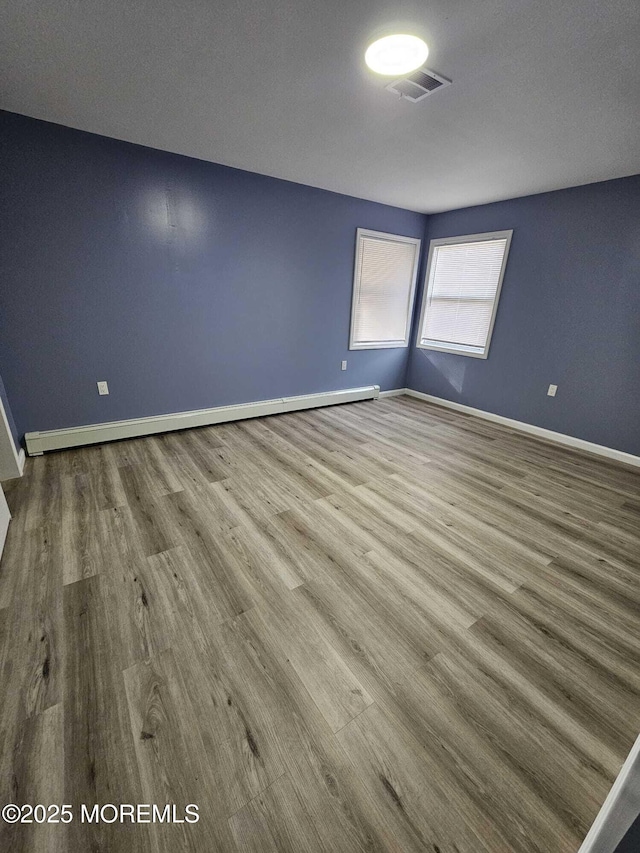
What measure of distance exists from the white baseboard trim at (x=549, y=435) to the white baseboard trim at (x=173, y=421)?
122 centimetres

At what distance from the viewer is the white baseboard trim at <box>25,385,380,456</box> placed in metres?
2.75

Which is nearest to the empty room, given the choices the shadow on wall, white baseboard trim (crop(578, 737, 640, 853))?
white baseboard trim (crop(578, 737, 640, 853))

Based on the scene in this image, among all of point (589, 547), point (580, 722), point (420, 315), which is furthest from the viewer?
point (420, 315)

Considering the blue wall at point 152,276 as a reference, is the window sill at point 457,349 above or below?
below

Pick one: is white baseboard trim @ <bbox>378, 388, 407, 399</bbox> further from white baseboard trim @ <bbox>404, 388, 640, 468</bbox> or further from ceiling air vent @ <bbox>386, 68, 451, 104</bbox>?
ceiling air vent @ <bbox>386, 68, 451, 104</bbox>

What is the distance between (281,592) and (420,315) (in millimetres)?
4270

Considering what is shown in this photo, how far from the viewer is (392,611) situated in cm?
151

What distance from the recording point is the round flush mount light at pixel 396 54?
1.47 m

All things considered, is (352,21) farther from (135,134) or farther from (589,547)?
(589,547)

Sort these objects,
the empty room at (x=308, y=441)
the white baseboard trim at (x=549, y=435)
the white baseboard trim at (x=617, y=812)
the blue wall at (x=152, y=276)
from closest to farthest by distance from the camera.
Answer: the white baseboard trim at (x=617, y=812), the empty room at (x=308, y=441), the blue wall at (x=152, y=276), the white baseboard trim at (x=549, y=435)

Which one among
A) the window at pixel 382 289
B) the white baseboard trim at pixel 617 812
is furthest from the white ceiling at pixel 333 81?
the white baseboard trim at pixel 617 812

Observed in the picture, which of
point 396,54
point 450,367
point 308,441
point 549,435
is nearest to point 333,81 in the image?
point 396,54

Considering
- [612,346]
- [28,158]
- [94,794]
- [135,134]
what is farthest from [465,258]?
[94,794]

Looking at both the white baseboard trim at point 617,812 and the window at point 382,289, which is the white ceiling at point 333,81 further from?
the white baseboard trim at point 617,812
